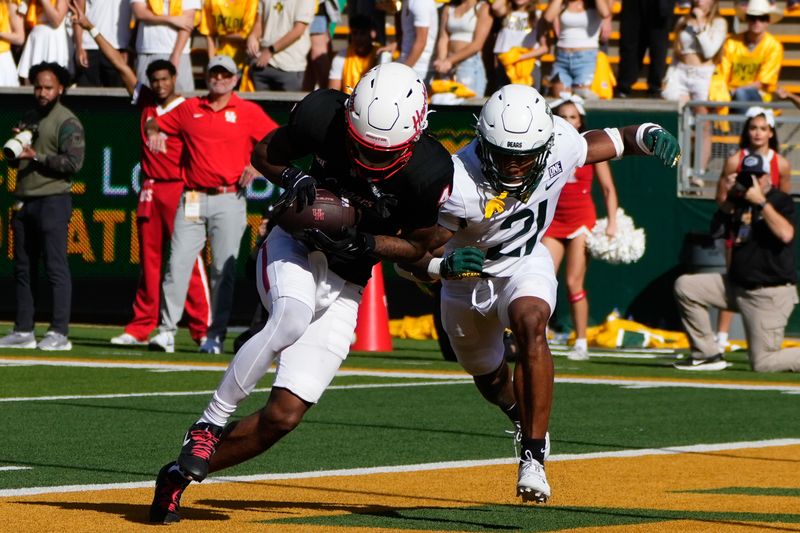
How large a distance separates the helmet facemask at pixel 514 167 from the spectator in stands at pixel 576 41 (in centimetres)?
840

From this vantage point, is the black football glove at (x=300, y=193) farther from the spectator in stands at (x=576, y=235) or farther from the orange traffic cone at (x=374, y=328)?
the orange traffic cone at (x=374, y=328)

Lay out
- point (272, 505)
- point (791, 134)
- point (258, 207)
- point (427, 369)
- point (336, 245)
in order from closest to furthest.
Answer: point (336, 245)
point (272, 505)
point (427, 369)
point (791, 134)
point (258, 207)

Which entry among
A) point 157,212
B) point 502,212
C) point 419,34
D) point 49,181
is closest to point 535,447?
point 502,212

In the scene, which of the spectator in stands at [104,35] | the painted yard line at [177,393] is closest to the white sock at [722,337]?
the painted yard line at [177,393]

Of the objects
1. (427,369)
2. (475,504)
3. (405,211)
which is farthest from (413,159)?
(427,369)

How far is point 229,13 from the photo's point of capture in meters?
15.7

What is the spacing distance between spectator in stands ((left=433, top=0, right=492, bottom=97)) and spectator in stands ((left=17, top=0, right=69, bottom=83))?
380 cm

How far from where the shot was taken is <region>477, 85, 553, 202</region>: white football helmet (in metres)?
6.50

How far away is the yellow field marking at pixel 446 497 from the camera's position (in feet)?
19.0

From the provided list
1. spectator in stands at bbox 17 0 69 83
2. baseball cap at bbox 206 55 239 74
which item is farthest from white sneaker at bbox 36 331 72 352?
spectator in stands at bbox 17 0 69 83

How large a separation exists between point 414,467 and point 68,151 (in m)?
6.04

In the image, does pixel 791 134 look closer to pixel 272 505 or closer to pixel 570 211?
pixel 570 211

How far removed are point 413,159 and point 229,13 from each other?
10017 mm

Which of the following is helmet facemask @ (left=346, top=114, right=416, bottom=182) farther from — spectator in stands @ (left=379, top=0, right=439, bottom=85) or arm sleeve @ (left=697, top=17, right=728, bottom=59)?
arm sleeve @ (left=697, top=17, right=728, bottom=59)
